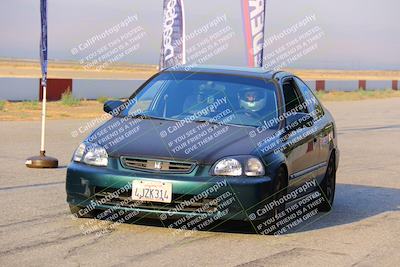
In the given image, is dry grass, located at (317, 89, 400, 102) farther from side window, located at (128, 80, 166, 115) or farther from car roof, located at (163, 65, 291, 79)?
side window, located at (128, 80, 166, 115)

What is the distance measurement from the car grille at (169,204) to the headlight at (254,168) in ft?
1.31

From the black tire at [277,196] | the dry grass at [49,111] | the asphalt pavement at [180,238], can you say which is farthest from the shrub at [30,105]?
the black tire at [277,196]

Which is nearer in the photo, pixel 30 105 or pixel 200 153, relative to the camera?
pixel 200 153

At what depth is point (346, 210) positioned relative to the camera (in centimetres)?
955

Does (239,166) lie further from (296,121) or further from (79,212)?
(79,212)

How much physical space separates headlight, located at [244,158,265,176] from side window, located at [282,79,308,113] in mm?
1506

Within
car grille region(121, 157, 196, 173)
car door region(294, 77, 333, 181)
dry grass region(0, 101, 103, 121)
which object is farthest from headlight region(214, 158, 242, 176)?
dry grass region(0, 101, 103, 121)

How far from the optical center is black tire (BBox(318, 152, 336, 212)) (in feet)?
30.9

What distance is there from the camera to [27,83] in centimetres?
3284

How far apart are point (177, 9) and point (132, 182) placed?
13.8 meters

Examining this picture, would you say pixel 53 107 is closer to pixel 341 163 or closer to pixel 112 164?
pixel 341 163

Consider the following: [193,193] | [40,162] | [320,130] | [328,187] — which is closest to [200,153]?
[193,193]

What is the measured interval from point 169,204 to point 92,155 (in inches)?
33.8

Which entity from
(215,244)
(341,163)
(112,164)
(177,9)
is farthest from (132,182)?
(177,9)
